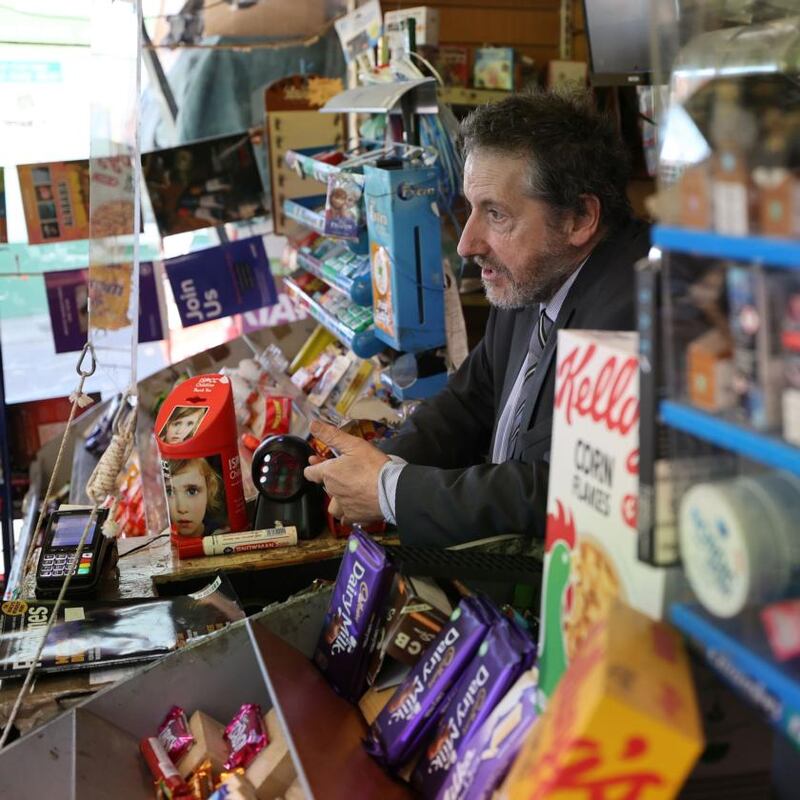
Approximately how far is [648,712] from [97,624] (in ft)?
4.67

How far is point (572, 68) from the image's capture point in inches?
165

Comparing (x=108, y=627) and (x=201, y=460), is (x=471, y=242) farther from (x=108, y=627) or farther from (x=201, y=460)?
(x=108, y=627)

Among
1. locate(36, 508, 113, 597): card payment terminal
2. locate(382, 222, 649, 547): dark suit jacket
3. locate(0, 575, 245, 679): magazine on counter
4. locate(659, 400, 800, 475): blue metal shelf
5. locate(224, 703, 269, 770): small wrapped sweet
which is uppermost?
locate(659, 400, 800, 475): blue metal shelf


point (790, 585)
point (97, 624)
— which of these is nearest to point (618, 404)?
point (790, 585)

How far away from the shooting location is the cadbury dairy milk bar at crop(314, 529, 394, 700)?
1.50 meters

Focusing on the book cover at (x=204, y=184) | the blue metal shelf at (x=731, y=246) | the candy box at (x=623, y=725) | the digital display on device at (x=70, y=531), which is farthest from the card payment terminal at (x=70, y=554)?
the book cover at (x=204, y=184)

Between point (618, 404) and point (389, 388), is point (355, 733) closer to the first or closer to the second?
point (618, 404)

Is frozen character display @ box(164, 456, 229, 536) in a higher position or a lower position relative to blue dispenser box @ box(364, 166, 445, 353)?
lower

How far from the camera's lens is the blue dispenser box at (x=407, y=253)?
2898 millimetres

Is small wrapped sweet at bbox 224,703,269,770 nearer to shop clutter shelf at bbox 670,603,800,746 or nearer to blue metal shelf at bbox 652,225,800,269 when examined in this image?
shop clutter shelf at bbox 670,603,800,746

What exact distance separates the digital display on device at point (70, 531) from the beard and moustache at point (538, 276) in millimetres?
1071

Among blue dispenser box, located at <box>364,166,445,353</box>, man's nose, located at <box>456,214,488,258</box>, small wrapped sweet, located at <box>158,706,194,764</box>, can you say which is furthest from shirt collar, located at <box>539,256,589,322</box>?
small wrapped sweet, located at <box>158,706,194,764</box>

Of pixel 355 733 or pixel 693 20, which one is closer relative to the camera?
pixel 693 20

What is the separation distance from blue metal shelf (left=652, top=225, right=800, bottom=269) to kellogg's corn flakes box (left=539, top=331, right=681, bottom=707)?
174mm
